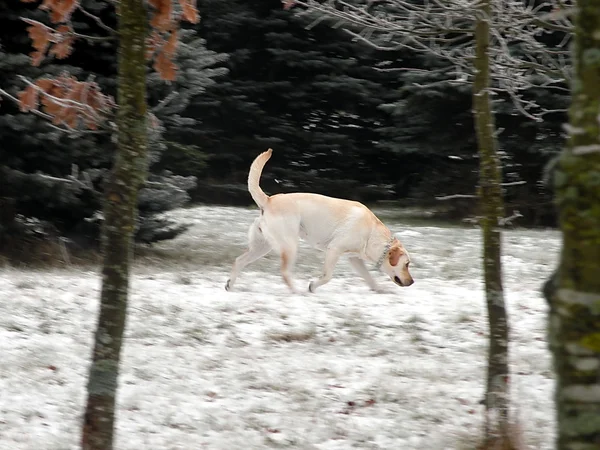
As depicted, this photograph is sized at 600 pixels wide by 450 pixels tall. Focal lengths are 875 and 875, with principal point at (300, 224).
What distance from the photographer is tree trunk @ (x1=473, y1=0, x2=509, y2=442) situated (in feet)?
18.2

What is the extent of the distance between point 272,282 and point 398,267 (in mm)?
1505

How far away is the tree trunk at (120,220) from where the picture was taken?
15.2 feet

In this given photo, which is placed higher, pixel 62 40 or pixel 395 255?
pixel 62 40

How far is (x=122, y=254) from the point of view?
4.71 m

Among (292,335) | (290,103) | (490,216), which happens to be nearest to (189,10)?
(490,216)

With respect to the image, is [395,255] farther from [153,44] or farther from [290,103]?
[290,103]

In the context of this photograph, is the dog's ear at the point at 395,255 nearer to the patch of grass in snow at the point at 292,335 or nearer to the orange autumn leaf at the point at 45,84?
the patch of grass in snow at the point at 292,335

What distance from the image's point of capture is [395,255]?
32.3 ft

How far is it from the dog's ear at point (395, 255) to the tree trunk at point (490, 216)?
13.5 ft

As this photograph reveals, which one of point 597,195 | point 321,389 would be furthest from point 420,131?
point 597,195

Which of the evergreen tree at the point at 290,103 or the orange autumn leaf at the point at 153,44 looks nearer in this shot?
the orange autumn leaf at the point at 153,44

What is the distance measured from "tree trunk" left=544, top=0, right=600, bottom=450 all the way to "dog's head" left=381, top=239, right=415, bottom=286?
7.06 metres

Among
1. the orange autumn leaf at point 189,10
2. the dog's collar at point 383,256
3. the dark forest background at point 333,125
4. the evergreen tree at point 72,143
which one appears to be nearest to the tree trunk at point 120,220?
the orange autumn leaf at point 189,10

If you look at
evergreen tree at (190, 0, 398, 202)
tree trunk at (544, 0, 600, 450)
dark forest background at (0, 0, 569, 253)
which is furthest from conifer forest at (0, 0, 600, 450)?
evergreen tree at (190, 0, 398, 202)
